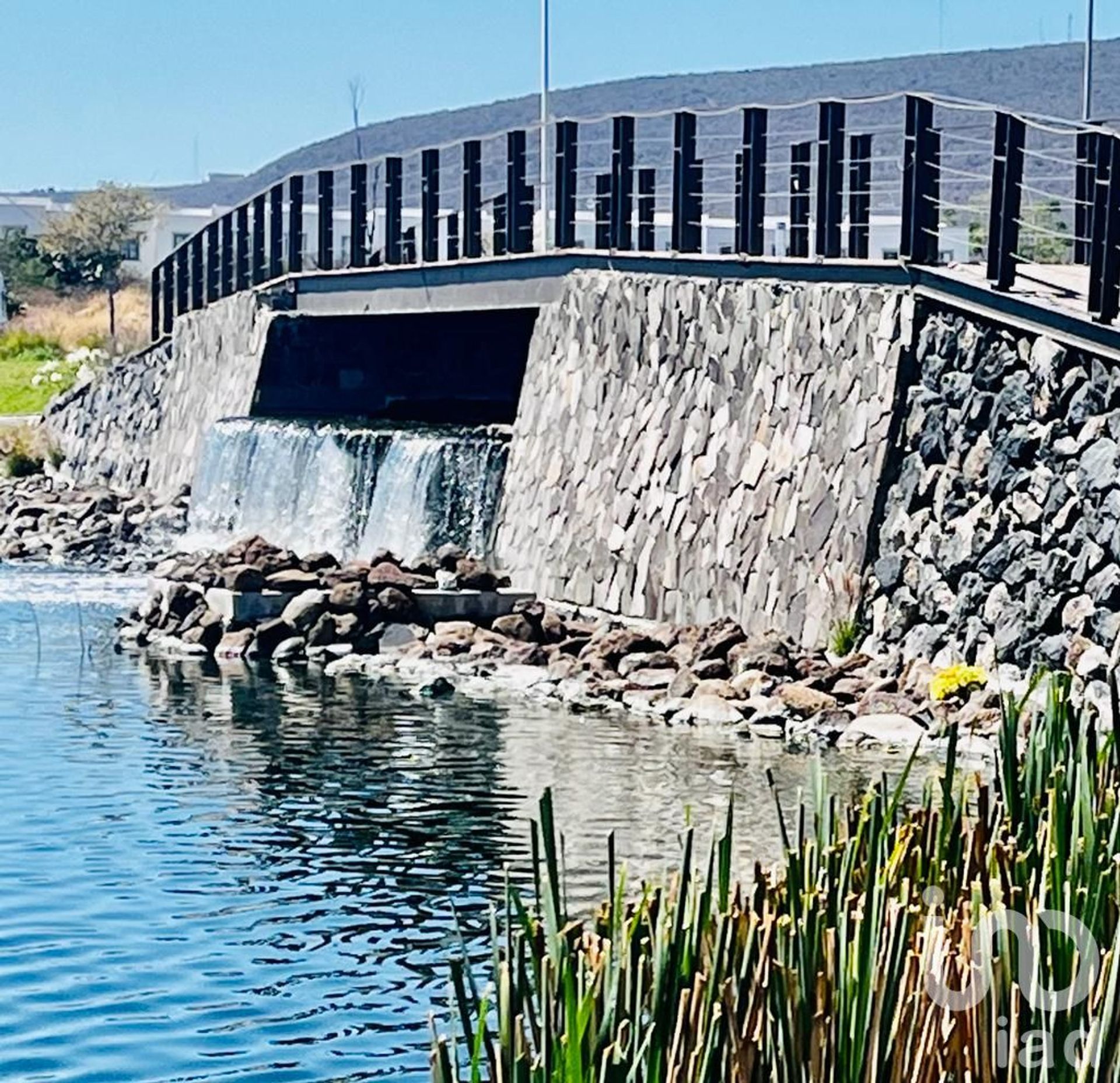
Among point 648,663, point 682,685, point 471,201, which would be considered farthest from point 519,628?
point 471,201

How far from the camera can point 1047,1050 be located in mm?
5480

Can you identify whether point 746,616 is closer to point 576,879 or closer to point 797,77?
point 576,879

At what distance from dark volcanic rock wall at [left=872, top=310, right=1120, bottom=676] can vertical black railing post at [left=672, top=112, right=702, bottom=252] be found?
15.2 feet

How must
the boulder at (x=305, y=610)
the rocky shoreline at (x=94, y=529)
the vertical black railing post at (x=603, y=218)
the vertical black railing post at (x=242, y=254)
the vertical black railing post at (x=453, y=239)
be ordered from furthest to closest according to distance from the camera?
the vertical black railing post at (x=242, y=254) < the rocky shoreline at (x=94, y=529) < the vertical black railing post at (x=453, y=239) < the vertical black railing post at (x=603, y=218) < the boulder at (x=305, y=610)

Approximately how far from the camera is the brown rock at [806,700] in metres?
18.1

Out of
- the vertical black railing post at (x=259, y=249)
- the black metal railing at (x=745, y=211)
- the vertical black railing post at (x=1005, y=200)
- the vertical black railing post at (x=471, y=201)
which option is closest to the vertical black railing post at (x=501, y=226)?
the black metal railing at (x=745, y=211)

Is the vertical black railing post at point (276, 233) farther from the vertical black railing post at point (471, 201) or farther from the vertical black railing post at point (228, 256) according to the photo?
the vertical black railing post at point (471, 201)

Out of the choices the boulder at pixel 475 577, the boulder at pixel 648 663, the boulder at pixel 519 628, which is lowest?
the boulder at pixel 648 663

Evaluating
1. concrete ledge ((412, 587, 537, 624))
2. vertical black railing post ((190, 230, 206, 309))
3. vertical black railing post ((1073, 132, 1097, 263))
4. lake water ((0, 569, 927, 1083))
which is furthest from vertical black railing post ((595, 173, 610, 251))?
vertical black railing post ((190, 230, 206, 309))

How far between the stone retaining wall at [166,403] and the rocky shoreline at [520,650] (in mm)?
9544

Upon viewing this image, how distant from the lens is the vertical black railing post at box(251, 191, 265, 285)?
37.7m

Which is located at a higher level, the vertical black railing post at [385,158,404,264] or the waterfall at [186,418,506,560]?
the vertical black railing post at [385,158,404,264]

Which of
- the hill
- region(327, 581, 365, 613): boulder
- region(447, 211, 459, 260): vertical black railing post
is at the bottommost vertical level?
region(327, 581, 365, 613): boulder

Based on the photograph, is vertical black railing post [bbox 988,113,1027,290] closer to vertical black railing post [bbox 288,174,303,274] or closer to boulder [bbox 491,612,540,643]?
boulder [bbox 491,612,540,643]
